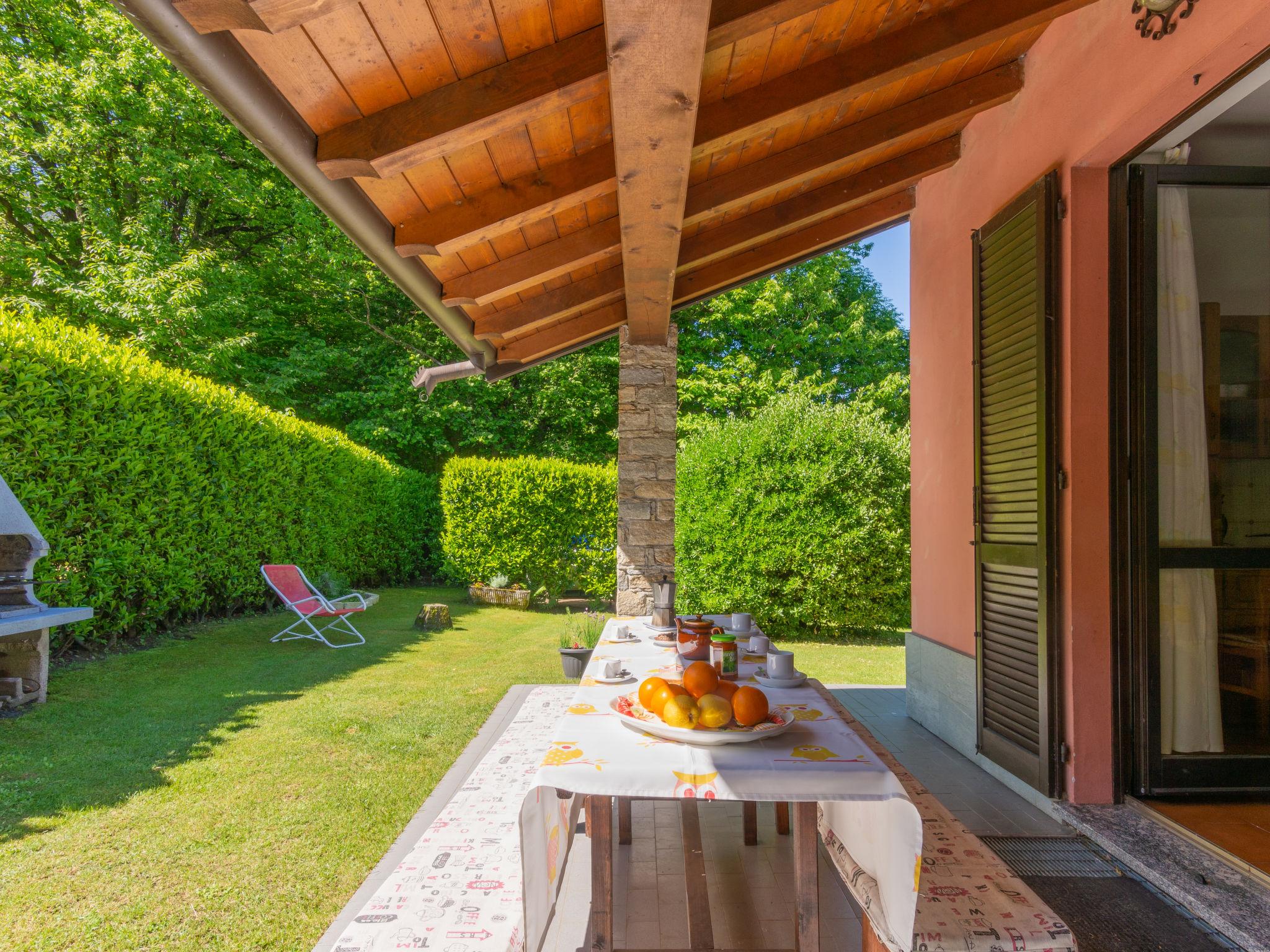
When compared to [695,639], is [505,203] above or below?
above

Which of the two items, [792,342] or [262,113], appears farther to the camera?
[792,342]

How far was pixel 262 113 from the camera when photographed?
5.65 feet

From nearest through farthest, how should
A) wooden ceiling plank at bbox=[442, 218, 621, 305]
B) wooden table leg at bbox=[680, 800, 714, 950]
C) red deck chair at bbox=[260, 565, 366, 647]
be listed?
1. wooden table leg at bbox=[680, 800, 714, 950]
2. wooden ceiling plank at bbox=[442, 218, 621, 305]
3. red deck chair at bbox=[260, 565, 366, 647]

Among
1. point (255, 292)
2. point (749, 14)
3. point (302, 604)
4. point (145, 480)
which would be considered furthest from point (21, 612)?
point (255, 292)

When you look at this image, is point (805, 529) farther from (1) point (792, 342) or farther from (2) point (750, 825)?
(1) point (792, 342)

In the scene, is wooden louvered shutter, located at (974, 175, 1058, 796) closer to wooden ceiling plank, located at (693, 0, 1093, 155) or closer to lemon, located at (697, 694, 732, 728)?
wooden ceiling plank, located at (693, 0, 1093, 155)

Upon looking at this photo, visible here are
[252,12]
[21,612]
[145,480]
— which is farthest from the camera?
[145,480]

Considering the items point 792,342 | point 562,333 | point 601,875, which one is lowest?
point 601,875

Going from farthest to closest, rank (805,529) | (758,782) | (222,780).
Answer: (805,529) → (222,780) → (758,782)

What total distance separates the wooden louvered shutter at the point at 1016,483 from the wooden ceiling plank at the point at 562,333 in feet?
7.42

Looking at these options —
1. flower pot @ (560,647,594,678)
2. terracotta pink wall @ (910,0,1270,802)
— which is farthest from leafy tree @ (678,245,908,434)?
terracotta pink wall @ (910,0,1270,802)

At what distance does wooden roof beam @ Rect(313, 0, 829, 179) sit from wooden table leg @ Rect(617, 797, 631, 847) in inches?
97.5

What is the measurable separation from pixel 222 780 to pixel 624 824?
205cm

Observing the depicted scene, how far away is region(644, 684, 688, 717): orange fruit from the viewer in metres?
1.90
